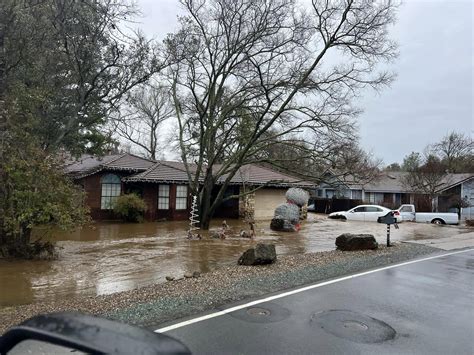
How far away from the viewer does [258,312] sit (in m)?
6.64

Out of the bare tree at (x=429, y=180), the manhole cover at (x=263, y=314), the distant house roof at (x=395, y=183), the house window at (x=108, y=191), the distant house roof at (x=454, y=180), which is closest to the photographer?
the manhole cover at (x=263, y=314)

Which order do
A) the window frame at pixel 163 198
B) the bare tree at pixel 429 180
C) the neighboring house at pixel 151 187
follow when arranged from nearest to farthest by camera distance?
the neighboring house at pixel 151 187 → the window frame at pixel 163 198 → the bare tree at pixel 429 180

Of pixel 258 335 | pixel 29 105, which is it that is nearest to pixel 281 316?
pixel 258 335

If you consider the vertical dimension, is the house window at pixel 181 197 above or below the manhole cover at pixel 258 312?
above

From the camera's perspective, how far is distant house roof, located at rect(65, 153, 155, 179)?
80.7ft

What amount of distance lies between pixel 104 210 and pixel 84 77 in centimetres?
1201

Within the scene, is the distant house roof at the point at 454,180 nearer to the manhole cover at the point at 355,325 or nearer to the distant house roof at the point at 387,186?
the distant house roof at the point at 387,186

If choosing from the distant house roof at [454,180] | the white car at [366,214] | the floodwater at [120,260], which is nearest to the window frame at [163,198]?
the floodwater at [120,260]

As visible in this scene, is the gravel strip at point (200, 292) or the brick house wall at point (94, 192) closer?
the gravel strip at point (200, 292)

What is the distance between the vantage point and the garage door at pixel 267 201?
3231 centimetres

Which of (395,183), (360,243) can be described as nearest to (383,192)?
(395,183)

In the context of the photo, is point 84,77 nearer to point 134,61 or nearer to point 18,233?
point 134,61

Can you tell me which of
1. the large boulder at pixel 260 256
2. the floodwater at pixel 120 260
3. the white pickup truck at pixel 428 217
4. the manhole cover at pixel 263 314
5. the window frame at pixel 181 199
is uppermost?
the window frame at pixel 181 199

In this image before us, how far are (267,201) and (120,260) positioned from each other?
68.7ft
